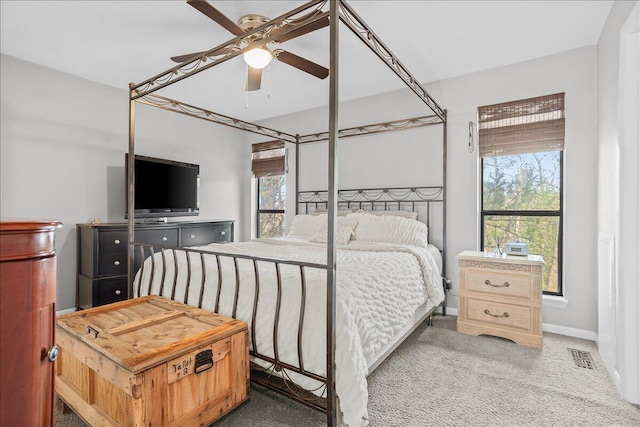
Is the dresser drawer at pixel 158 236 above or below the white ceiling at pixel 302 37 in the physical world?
below

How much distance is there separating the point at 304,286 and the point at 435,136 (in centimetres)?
262

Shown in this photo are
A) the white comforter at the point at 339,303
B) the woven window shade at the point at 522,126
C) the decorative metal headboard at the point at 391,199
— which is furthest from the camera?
the decorative metal headboard at the point at 391,199

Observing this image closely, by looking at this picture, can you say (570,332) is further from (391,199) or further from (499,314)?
(391,199)

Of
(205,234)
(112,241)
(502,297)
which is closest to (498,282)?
(502,297)

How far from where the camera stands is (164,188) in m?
3.86

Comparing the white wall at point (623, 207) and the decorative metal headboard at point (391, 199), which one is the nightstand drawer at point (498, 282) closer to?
the white wall at point (623, 207)

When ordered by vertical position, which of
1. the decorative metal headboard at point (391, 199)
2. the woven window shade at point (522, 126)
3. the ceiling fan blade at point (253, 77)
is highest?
the ceiling fan blade at point (253, 77)

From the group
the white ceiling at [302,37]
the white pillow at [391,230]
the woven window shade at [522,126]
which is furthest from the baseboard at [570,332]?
the white ceiling at [302,37]

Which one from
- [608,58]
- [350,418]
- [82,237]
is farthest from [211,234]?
[608,58]

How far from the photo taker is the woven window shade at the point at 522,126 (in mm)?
2850

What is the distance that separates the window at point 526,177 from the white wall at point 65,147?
155 inches

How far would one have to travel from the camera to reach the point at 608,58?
2.30 metres

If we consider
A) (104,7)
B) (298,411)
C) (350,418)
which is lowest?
(298,411)

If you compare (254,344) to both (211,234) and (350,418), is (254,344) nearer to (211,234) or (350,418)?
(350,418)
